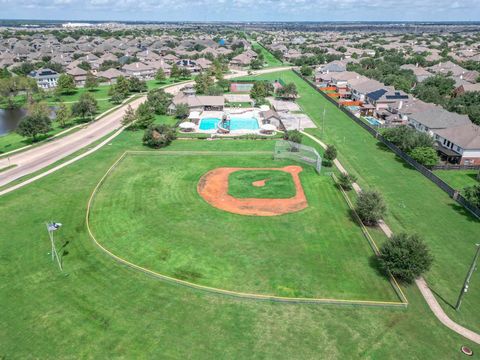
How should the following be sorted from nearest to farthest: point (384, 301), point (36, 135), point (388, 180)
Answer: point (384, 301)
point (388, 180)
point (36, 135)

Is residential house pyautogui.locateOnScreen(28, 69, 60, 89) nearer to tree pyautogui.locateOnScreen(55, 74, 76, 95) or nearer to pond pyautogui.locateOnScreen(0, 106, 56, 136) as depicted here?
tree pyautogui.locateOnScreen(55, 74, 76, 95)

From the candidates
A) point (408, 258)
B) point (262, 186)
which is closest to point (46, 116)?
point (262, 186)

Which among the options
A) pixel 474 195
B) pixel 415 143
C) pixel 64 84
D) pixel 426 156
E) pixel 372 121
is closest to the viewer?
pixel 474 195

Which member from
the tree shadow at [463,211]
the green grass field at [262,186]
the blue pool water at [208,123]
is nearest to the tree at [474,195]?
the tree shadow at [463,211]

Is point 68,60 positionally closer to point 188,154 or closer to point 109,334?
point 188,154

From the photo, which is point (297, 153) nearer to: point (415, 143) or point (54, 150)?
point (415, 143)

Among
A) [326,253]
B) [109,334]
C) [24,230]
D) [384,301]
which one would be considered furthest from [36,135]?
[384,301]

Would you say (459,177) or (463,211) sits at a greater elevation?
(463,211)
